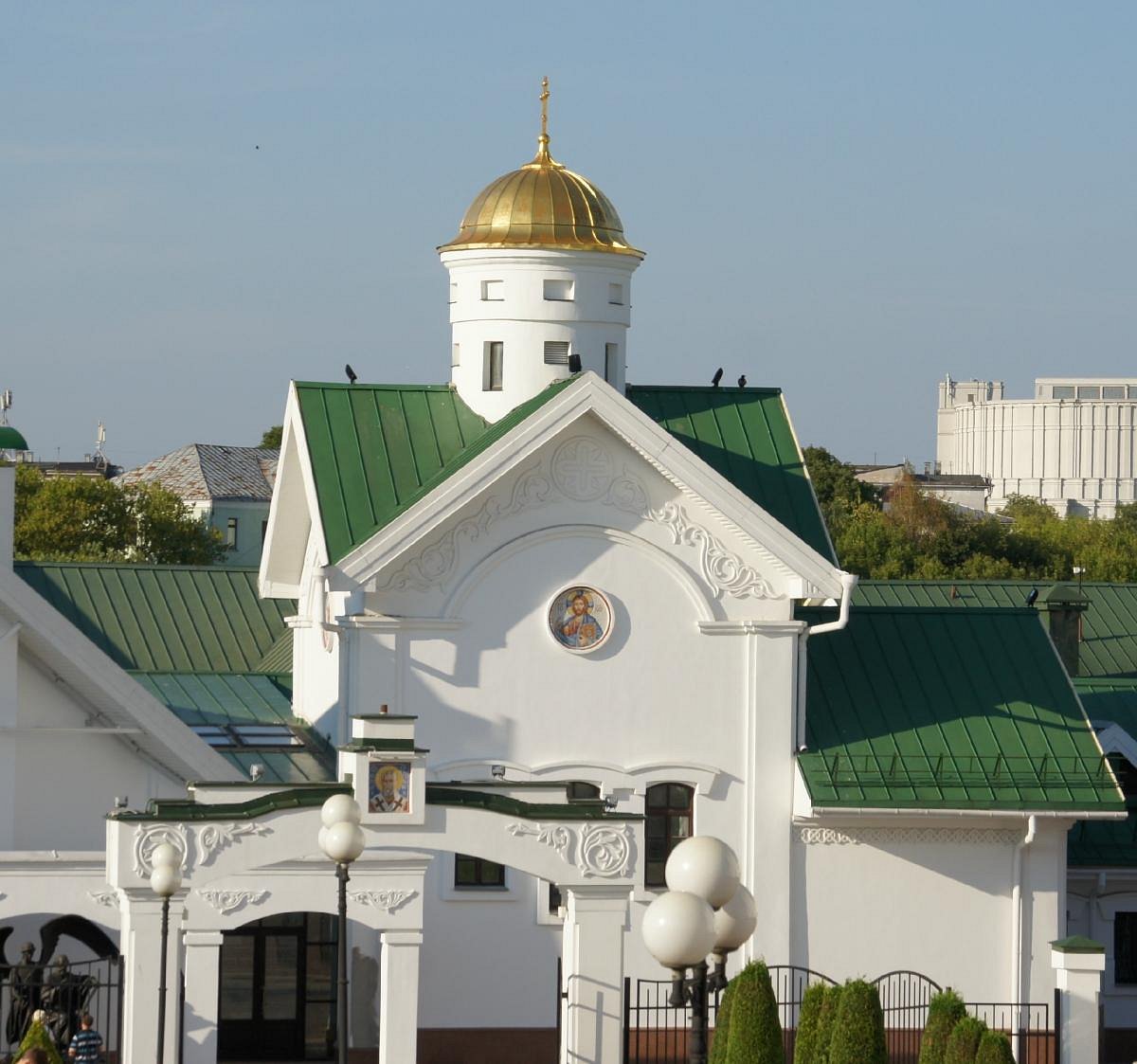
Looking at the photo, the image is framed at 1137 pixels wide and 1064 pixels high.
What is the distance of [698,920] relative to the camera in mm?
20109

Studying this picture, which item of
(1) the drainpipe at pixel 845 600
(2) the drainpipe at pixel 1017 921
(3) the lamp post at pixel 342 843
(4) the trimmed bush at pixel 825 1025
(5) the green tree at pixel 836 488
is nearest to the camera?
(3) the lamp post at pixel 342 843

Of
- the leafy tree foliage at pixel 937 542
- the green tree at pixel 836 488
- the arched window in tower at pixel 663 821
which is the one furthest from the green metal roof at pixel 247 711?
the green tree at pixel 836 488

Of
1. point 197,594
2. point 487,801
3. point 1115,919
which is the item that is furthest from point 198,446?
point 487,801

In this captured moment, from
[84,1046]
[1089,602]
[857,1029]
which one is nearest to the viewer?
[857,1029]

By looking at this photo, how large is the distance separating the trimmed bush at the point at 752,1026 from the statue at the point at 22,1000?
728 centimetres

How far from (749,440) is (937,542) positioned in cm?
7057

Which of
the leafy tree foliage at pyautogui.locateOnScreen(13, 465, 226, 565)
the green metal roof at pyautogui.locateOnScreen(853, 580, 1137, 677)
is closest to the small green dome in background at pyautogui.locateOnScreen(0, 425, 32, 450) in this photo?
the green metal roof at pyautogui.locateOnScreen(853, 580, 1137, 677)

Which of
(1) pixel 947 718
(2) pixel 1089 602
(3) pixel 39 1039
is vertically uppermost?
(2) pixel 1089 602

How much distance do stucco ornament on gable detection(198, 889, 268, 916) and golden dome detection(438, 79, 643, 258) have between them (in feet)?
36.7

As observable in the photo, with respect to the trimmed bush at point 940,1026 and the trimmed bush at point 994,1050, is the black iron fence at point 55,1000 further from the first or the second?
the trimmed bush at point 994,1050

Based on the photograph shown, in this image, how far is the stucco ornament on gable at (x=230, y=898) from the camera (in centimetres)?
3117

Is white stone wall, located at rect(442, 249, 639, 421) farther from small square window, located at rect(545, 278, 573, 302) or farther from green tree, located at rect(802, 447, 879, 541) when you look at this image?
green tree, located at rect(802, 447, 879, 541)

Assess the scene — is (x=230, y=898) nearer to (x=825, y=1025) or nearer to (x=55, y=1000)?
(x=55, y=1000)

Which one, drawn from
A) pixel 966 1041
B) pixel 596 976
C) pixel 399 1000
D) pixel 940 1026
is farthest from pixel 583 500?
pixel 966 1041
